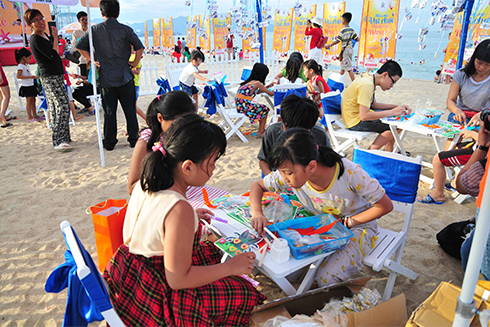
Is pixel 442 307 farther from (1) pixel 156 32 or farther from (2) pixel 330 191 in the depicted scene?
(1) pixel 156 32

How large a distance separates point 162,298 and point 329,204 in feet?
3.76

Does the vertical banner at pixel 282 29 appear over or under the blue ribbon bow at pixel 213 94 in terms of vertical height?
over

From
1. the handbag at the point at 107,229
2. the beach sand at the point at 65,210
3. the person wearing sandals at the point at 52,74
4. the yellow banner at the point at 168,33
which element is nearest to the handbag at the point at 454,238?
the beach sand at the point at 65,210

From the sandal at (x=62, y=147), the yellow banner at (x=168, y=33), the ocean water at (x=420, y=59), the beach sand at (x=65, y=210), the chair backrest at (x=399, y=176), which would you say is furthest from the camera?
the yellow banner at (x=168, y=33)

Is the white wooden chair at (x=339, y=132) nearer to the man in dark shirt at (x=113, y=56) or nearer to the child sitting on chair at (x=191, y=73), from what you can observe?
the man in dark shirt at (x=113, y=56)

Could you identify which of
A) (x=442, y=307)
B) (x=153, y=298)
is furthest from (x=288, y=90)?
(x=153, y=298)

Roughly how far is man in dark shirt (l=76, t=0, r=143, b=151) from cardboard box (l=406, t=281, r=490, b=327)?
15.3ft

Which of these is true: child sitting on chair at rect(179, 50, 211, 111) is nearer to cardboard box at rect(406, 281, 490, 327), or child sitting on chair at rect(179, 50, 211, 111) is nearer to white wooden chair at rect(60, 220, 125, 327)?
white wooden chair at rect(60, 220, 125, 327)

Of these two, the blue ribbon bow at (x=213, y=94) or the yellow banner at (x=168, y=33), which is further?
the yellow banner at (x=168, y=33)

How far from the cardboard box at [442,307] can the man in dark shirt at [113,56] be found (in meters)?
4.68

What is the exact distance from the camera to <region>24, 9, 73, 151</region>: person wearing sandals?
15.8 ft

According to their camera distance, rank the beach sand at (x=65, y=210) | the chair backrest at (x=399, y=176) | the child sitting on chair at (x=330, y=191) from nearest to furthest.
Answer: the child sitting on chair at (x=330, y=191) < the chair backrest at (x=399, y=176) < the beach sand at (x=65, y=210)

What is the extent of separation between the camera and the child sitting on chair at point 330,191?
1808mm

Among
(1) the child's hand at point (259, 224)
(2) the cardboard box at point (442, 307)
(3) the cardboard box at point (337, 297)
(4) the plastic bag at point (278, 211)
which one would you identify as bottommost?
(3) the cardboard box at point (337, 297)
